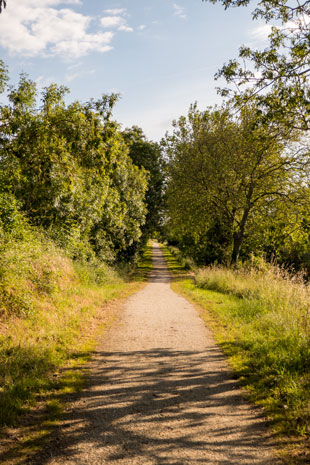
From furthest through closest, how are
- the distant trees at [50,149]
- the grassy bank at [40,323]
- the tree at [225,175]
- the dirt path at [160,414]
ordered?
the tree at [225,175] < the distant trees at [50,149] < the grassy bank at [40,323] < the dirt path at [160,414]

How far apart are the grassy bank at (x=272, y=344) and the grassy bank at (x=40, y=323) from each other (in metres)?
3.05

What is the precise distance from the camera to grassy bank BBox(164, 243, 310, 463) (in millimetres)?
4684

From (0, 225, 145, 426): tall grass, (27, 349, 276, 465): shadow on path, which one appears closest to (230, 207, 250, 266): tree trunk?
(0, 225, 145, 426): tall grass

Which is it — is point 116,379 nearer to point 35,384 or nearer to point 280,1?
point 35,384

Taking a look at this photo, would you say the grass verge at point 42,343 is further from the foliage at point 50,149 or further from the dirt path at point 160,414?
the foliage at point 50,149

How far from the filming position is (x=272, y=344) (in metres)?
6.95

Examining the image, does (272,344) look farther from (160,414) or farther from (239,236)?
(239,236)

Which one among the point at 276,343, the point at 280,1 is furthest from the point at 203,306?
the point at 280,1

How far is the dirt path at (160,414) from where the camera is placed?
144 inches

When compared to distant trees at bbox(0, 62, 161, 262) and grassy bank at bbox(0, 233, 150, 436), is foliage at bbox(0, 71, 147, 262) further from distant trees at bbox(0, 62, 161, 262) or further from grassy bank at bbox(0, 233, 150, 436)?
grassy bank at bbox(0, 233, 150, 436)

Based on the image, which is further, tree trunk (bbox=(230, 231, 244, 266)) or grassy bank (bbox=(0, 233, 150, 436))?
tree trunk (bbox=(230, 231, 244, 266))

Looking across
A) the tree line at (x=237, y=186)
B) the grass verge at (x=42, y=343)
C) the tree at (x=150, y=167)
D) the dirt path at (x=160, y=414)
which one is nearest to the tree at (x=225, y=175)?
the tree line at (x=237, y=186)

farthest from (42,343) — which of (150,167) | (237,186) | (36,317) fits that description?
(150,167)

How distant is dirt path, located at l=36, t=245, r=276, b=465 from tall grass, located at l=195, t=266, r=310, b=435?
415 mm
